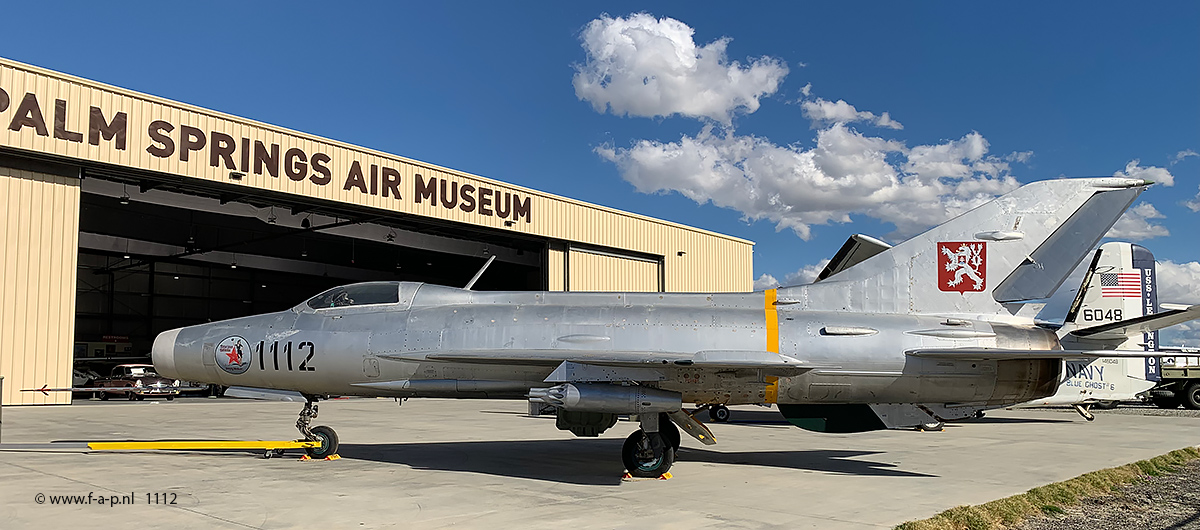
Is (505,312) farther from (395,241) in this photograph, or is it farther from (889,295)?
(395,241)

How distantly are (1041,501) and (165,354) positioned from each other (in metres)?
11.1

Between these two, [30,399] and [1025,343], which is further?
[30,399]

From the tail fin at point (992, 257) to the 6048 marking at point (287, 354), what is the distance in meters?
6.22

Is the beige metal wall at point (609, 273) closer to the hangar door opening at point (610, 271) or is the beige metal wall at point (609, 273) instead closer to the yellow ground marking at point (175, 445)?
the hangar door opening at point (610, 271)

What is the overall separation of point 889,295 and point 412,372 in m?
6.17

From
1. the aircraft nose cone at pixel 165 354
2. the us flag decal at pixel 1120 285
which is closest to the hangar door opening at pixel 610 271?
the us flag decal at pixel 1120 285

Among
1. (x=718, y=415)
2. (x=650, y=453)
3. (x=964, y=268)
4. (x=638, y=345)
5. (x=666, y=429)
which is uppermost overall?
(x=964, y=268)

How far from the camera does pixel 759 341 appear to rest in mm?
9773

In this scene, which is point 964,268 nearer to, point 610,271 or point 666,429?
point 666,429

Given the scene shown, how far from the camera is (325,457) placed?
11.1m

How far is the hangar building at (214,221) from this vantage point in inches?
831

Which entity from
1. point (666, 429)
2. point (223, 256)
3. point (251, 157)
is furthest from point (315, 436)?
point (223, 256)

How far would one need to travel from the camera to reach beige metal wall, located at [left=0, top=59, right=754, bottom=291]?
Answer: 67.4 ft

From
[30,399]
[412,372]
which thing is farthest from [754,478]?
[30,399]
